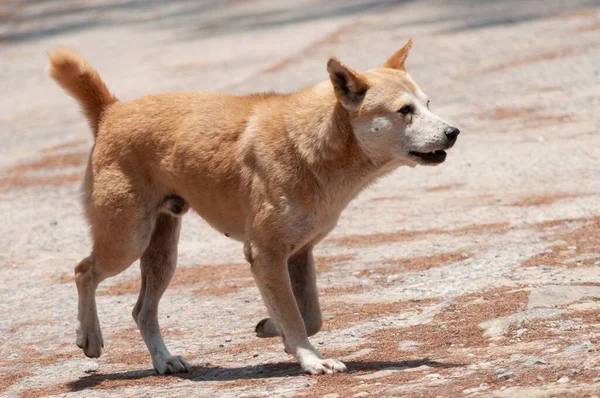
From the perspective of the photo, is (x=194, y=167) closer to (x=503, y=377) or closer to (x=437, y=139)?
(x=437, y=139)

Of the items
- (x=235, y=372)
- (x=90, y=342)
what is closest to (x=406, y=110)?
(x=235, y=372)

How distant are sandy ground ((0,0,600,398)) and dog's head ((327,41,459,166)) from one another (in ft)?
3.75

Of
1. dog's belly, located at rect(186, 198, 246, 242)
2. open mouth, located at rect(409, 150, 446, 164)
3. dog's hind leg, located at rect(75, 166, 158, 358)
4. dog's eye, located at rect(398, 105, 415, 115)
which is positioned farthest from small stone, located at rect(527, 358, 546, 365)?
dog's hind leg, located at rect(75, 166, 158, 358)

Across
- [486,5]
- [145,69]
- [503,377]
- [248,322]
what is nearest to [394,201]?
[248,322]

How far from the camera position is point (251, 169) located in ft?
22.8

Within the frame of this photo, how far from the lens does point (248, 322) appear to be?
8344 millimetres

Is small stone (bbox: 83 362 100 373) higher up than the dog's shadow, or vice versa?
small stone (bbox: 83 362 100 373)

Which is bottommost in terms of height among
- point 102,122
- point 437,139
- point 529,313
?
point 529,313

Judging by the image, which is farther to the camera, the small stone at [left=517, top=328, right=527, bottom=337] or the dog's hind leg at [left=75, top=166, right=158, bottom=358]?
the dog's hind leg at [left=75, top=166, right=158, bottom=358]

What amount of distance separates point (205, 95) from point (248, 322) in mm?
1736

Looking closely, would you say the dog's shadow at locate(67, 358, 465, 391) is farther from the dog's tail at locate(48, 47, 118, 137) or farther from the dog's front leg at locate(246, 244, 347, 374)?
the dog's tail at locate(48, 47, 118, 137)

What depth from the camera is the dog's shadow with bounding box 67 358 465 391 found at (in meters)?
6.64

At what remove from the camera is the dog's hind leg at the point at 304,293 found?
7156mm

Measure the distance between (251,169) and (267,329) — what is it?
0.96 meters
